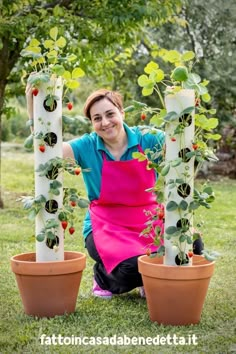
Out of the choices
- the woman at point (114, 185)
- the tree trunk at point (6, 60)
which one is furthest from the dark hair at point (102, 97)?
the tree trunk at point (6, 60)

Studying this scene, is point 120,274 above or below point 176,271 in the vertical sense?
below

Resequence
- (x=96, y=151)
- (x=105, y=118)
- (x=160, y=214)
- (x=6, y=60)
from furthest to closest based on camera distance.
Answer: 1. (x=6, y=60)
2. (x=96, y=151)
3. (x=105, y=118)
4. (x=160, y=214)

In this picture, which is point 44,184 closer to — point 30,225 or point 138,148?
point 138,148

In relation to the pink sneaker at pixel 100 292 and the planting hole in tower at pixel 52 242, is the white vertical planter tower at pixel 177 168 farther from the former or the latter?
the pink sneaker at pixel 100 292

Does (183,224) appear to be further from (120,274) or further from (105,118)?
(105,118)

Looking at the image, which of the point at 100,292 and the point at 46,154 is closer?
the point at 46,154

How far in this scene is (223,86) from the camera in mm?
9766

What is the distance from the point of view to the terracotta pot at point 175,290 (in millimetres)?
2871

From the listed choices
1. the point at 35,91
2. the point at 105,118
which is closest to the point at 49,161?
the point at 35,91

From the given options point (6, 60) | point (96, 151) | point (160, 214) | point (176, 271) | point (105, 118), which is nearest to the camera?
point (176, 271)

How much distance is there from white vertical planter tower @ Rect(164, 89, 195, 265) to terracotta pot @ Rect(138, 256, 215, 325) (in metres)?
0.09

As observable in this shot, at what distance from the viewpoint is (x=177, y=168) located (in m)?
2.91

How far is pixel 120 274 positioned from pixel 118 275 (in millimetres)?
20

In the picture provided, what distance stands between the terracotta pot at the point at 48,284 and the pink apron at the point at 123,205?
34cm
